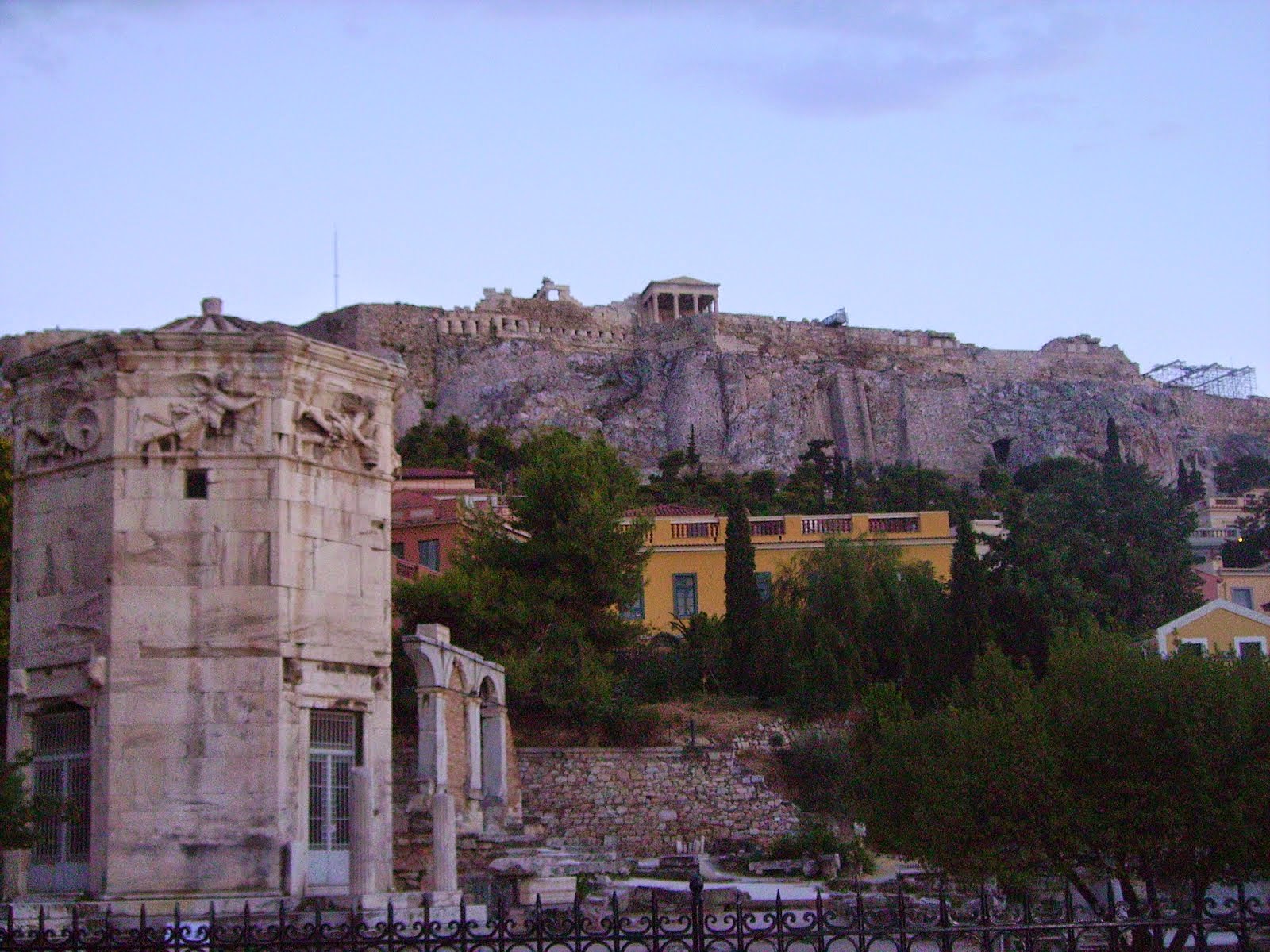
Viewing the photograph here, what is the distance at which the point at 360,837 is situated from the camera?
14.9 metres

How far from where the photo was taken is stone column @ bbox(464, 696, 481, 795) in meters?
24.6

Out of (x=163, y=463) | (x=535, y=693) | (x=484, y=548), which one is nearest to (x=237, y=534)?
(x=163, y=463)

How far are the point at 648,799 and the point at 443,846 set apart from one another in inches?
534

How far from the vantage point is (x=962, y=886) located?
22.3 metres

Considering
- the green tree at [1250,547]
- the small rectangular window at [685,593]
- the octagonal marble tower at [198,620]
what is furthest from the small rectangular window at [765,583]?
the octagonal marble tower at [198,620]

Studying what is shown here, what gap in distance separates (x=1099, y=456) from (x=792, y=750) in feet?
220

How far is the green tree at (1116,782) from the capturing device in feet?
65.6

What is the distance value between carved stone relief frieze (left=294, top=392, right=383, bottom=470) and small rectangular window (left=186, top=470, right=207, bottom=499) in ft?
2.70

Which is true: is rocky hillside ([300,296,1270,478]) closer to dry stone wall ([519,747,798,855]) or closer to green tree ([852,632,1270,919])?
dry stone wall ([519,747,798,855])

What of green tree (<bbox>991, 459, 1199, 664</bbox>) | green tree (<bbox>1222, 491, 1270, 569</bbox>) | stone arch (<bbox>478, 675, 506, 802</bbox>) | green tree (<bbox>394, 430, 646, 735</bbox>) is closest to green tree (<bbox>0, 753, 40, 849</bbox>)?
stone arch (<bbox>478, 675, 506, 802</bbox>)

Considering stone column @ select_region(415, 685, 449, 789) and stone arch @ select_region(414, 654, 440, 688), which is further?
stone arch @ select_region(414, 654, 440, 688)

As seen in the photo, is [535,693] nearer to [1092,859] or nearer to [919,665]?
[919,665]

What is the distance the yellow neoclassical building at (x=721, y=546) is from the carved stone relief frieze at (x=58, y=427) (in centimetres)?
2725

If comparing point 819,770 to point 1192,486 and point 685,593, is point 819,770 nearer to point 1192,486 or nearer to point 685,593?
point 685,593
